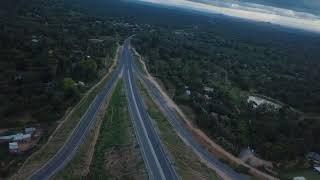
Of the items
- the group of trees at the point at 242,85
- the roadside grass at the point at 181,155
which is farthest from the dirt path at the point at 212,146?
the roadside grass at the point at 181,155

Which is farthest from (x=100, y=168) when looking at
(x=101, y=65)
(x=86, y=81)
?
(x=101, y=65)

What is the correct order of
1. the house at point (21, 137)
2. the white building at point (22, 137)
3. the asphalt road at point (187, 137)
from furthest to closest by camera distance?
the white building at point (22, 137), the house at point (21, 137), the asphalt road at point (187, 137)

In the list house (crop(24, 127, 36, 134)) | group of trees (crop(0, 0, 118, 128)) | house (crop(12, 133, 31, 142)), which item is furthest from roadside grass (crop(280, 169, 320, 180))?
group of trees (crop(0, 0, 118, 128))

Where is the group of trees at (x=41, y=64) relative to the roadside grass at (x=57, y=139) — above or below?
above

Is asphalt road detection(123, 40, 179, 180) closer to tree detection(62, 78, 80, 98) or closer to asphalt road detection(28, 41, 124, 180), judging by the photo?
asphalt road detection(28, 41, 124, 180)

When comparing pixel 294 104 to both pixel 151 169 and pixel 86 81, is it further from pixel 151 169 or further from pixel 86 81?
pixel 151 169

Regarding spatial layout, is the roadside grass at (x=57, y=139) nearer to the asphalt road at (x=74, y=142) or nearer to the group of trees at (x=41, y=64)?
the asphalt road at (x=74, y=142)
